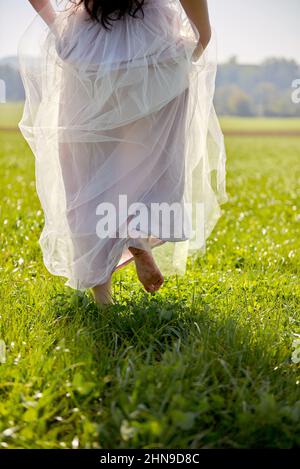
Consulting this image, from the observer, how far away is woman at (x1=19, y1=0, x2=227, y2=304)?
294 centimetres

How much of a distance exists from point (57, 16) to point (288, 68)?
34490 millimetres

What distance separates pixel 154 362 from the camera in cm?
253

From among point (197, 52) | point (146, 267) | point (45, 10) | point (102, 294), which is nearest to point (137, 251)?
point (146, 267)

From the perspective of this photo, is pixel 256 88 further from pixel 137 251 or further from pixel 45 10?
pixel 137 251

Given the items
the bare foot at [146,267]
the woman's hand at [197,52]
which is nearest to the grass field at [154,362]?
the bare foot at [146,267]

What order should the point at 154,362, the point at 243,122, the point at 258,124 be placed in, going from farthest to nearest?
the point at 243,122 < the point at 258,124 < the point at 154,362

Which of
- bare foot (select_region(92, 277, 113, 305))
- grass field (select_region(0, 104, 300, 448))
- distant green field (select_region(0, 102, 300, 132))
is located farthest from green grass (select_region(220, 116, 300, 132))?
bare foot (select_region(92, 277, 113, 305))

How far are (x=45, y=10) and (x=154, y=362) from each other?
5.95 ft

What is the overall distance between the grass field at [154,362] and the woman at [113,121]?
27 centimetres

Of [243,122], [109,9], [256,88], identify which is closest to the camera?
[109,9]

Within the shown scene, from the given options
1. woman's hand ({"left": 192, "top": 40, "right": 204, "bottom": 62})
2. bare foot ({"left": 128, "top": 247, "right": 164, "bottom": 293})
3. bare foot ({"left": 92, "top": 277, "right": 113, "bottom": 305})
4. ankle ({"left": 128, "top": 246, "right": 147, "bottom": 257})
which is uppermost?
woman's hand ({"left": 192, "top": 40, "right": 204, "bottom": 62})

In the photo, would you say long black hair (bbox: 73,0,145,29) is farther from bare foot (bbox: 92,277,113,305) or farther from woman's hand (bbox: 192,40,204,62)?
bare foot (bbox: 92,277,113,305)

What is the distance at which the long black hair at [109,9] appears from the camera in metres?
2.92
